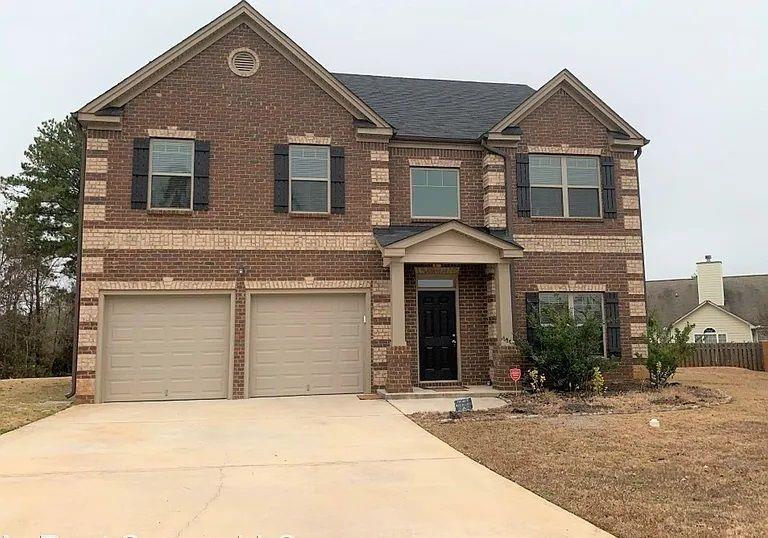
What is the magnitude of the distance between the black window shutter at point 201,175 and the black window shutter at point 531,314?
7638mm

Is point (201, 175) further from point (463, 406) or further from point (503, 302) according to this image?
point (463, 406)

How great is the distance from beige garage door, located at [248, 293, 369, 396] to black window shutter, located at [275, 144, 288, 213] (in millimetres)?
2029

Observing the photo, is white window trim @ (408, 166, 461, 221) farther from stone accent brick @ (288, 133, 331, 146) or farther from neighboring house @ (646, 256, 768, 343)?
neighboring house @ (646, 256, 768, 343)

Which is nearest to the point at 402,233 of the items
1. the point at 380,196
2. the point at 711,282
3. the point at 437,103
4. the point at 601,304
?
the point at 380,196

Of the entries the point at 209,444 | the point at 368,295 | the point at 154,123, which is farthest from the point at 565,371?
the point at 154,123

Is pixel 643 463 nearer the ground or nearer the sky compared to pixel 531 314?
nearer the ground

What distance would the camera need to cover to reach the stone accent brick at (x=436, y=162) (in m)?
14.4

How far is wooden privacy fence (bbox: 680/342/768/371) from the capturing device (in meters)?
21.1

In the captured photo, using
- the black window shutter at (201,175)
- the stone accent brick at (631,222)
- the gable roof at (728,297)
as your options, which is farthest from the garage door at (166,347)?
the gable roof at (728,297)

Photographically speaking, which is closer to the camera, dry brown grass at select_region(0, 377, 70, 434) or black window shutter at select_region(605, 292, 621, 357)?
dry brown grass at select_region(0, 377, 70, 434)

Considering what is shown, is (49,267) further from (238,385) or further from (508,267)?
(508,267)

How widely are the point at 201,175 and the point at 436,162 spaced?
5486mm

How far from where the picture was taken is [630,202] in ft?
49.1

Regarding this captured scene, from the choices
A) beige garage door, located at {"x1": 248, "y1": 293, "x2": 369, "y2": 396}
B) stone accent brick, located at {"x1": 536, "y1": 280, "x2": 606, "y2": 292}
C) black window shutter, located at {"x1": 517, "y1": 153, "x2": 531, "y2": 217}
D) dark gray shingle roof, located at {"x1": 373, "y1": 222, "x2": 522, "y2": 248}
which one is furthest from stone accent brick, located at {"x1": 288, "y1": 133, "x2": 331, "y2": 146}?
stone accent brick, located at {"x1": 536, "y1": 280, "x2": 606, "y2": 292}
